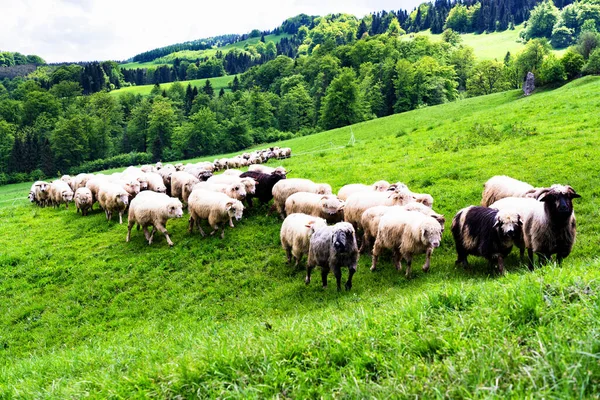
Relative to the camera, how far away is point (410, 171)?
18312 millimetres

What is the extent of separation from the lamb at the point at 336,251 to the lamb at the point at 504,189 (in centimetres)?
544

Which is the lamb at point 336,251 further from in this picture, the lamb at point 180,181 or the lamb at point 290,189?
the lamb at point 180,181

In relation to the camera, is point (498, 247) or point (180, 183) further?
point (180, 183)

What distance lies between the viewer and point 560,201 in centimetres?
794

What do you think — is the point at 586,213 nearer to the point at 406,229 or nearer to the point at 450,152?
the point at 406,229

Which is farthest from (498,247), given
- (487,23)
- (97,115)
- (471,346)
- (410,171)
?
(487,23)

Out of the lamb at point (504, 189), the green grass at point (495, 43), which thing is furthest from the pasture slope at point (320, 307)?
the green grass at point (495, 43)

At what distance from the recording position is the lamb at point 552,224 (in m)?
8.02

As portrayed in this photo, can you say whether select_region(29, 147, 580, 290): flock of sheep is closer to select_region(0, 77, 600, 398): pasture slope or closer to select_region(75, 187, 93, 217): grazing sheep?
select_region(0, 77, 600, 398): pasture slope

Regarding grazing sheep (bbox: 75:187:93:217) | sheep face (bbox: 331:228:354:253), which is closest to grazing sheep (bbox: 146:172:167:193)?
grazing sheep (bbox: 75:187:93:217)

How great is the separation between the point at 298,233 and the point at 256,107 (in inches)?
3846

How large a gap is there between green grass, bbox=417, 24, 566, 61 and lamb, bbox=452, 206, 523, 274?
134 meters

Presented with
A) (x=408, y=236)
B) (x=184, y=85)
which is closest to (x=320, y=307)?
(x=408, y=236)

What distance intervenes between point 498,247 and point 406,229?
229 centimetres
